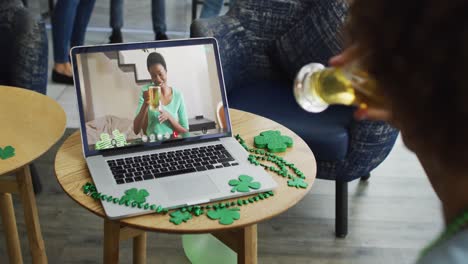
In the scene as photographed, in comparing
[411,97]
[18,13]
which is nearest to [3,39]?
[18,13]

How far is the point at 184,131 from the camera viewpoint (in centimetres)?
132

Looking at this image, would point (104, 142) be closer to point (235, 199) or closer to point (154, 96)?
point (154, 96)

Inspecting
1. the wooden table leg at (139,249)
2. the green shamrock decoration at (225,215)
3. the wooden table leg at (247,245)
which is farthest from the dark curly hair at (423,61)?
the wooden table leg at (139,249)

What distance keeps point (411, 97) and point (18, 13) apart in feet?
5.91

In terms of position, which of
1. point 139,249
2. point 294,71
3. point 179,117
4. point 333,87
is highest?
A: point 333,87

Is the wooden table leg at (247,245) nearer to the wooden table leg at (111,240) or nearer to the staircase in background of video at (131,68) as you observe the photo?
the wooden table leg at (111,240)

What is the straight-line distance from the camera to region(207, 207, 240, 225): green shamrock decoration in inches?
42.1

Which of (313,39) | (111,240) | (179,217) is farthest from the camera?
(313,39)

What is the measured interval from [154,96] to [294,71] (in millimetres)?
814

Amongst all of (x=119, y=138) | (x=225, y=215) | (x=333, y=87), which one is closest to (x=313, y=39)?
(x=119, y=138)

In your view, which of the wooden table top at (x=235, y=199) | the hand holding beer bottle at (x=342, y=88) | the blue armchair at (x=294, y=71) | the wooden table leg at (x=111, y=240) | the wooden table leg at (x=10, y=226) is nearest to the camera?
the hand holding beer bottle at (x=342, y=88)

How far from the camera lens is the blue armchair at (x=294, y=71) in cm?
174

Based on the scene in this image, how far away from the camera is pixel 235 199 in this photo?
3.74ft

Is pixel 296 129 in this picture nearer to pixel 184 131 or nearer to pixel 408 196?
pixel 184 131
